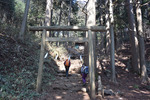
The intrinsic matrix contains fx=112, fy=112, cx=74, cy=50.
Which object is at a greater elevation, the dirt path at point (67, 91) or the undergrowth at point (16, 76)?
the undergrowth at point (16, 76)

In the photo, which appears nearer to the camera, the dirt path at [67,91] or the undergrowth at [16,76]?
the undergrowth at [16,76]

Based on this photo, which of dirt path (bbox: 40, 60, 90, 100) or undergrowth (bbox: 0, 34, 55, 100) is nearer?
undergrowth (bbox: 0, 34, 55, 100)

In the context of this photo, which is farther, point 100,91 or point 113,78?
point 113,78

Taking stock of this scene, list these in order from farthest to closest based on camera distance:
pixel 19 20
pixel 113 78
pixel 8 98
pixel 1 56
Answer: pixel 19 20
pixel 113 78
pixel 1 56
pixel 8 98

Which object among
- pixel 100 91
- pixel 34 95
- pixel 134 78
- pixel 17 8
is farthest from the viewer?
pixel 17 8

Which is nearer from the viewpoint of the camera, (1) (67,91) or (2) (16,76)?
(2) (16,76)

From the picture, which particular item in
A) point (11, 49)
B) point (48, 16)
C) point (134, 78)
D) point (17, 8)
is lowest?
point (134, 78)

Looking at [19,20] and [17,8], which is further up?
[17,8]

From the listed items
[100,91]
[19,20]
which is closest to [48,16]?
[100,91]

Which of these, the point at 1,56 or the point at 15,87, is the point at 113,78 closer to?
the point at 15,87

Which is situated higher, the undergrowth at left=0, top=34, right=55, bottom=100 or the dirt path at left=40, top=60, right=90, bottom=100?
the undergrowth at left=0, top=34, right=55, bottom=100

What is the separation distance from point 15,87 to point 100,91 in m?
4.20

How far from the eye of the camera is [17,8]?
90.9 feet

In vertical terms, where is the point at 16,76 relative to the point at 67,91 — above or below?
above
